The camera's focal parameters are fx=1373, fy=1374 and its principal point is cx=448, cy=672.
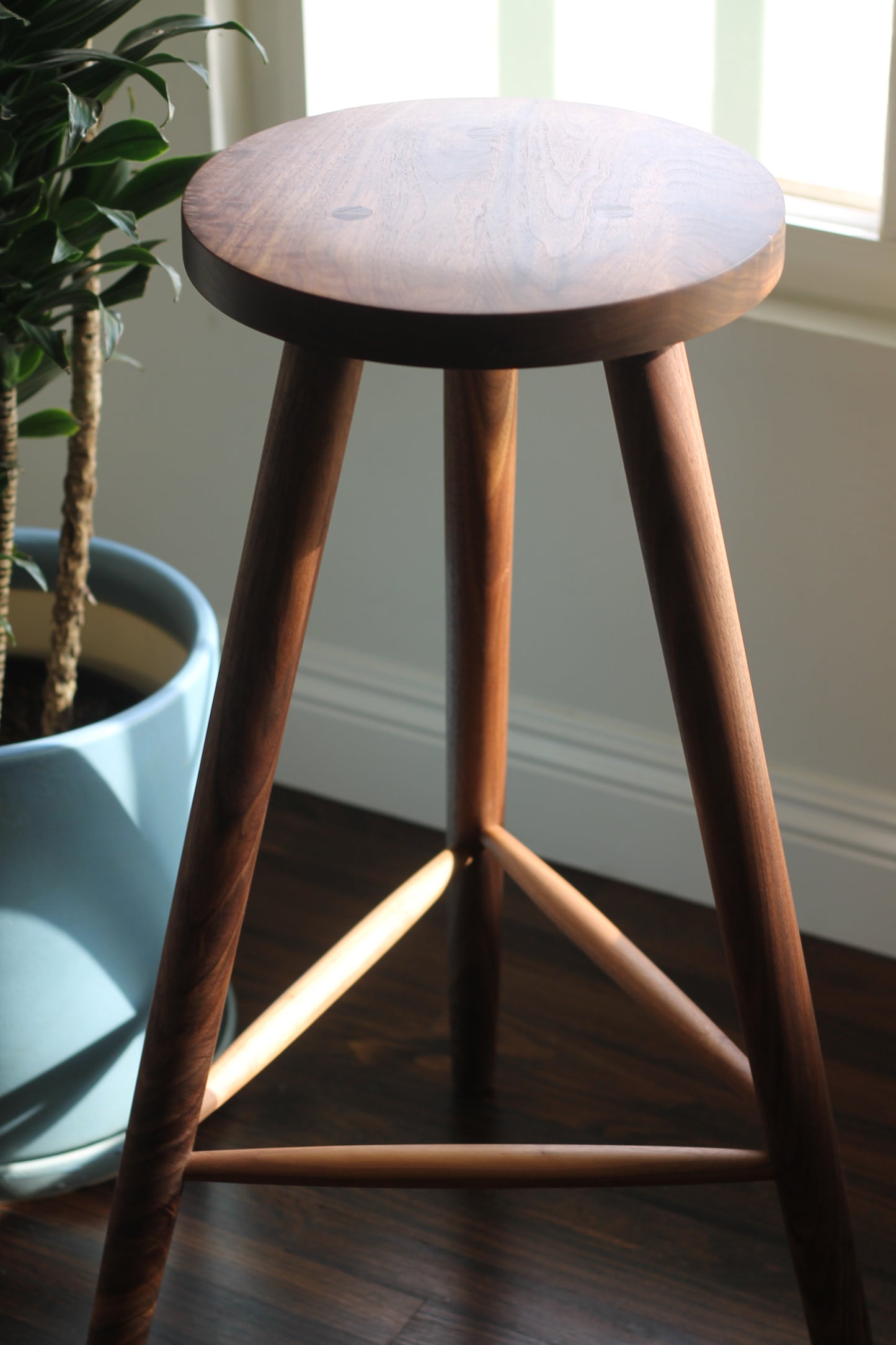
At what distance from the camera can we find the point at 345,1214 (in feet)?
3.55

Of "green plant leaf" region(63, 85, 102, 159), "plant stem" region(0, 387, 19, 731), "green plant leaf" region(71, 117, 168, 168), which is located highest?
"green plant leaf" region(63, 85, 102, 159)

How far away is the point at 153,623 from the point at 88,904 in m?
0.25

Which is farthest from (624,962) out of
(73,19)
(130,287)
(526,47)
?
(526,47)

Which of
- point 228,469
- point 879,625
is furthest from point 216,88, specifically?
point 879,625

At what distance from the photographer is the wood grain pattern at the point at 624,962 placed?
864 millimetres

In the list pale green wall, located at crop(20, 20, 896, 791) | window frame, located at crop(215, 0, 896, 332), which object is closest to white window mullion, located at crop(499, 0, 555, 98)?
window frame, located at crop(215, 0, 896, 332)

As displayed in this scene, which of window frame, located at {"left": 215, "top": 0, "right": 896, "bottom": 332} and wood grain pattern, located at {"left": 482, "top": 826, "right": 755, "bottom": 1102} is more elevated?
window frame, located at {"left": 215, "top": 0, "right": 896, "bottom": 332}

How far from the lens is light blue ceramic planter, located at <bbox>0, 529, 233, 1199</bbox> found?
930 mm

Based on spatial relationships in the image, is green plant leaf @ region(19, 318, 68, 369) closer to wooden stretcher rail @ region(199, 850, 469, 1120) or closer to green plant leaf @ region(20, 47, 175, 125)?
green plant leaf @ region(20, 47, 175, 125)

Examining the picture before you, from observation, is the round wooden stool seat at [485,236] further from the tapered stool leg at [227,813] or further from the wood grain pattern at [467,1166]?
the wood grain pattern at [467,1166]

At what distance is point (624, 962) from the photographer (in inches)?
36.3

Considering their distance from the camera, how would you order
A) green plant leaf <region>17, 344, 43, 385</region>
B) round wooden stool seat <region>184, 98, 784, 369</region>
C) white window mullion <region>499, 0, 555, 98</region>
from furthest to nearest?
white window mullion <region>499, 0, 555, 98</region> → green plant leaf <region>17, 344, 43, 385</region> → round wooden stool seat <region>184, 98, 784, 369</region>

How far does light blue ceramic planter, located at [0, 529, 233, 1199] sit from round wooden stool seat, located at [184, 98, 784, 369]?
15.1 inches

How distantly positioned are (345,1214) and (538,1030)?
25cm
